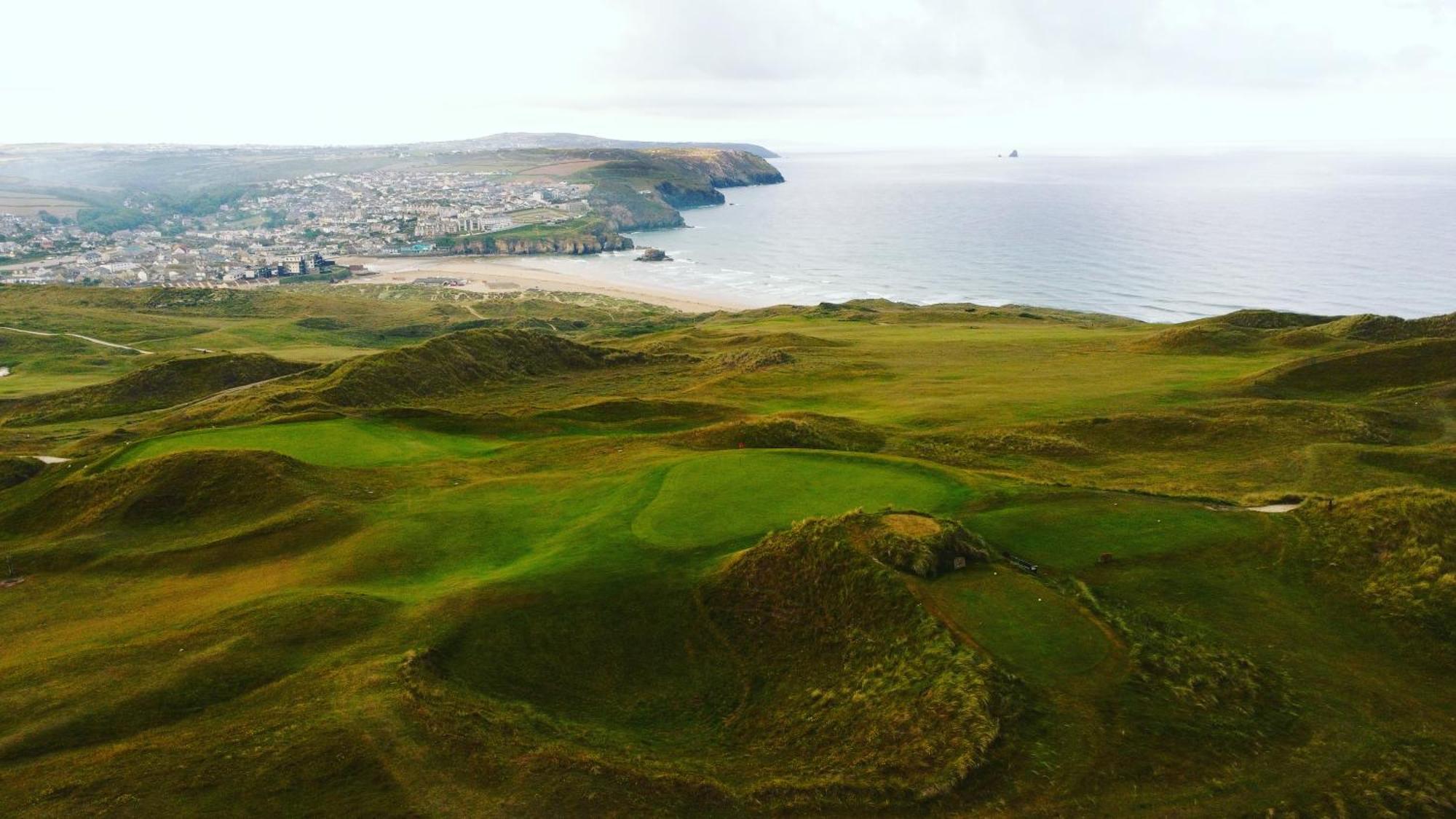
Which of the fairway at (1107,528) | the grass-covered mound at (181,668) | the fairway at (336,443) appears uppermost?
the fairway at (1107,528)

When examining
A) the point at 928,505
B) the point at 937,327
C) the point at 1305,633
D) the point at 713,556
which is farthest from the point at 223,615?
the point at 937,327

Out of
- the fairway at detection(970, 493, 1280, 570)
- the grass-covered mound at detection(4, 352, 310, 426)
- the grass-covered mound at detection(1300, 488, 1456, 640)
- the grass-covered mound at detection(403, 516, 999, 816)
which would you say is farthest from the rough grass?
the grass-covered mound at detection(1300, 488, 1456, 640)

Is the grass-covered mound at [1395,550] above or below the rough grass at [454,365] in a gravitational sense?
above

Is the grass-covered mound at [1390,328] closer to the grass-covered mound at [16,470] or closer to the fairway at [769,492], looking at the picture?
the fairway at [769,492]

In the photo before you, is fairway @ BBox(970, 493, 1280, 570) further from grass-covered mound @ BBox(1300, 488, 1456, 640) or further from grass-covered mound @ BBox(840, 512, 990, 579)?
grass-covered mound @ BBox(840, 512, 990, 579)

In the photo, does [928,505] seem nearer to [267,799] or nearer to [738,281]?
[267,799]

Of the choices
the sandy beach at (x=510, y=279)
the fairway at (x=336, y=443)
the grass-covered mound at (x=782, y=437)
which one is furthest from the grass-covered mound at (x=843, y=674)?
the sandy beach at (x=510, y=279)
